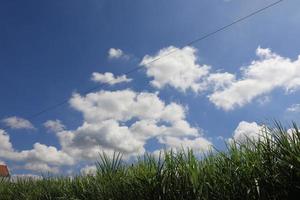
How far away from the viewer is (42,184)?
13.4 metres

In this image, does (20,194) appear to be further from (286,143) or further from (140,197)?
(286,143)

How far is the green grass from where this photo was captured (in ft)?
17.8

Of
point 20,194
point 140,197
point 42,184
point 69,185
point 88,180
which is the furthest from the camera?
point 20,194

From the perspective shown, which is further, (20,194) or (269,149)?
(20,194)

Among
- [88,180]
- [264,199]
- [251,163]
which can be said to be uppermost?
[88,180]

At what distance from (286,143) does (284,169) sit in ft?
1.00

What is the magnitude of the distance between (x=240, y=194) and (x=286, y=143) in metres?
0.93

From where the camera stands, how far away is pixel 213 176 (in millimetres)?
6539

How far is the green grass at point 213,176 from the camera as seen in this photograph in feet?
17.8

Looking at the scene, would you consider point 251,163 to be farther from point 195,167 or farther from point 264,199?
point 195,167

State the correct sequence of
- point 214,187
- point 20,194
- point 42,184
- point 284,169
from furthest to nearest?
point 20,194, point 42,184, point 214,187, point 284,169

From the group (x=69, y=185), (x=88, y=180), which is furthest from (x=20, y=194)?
(x=88, y=180)

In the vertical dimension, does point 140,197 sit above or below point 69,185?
below

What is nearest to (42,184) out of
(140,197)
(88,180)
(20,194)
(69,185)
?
(20,194)
